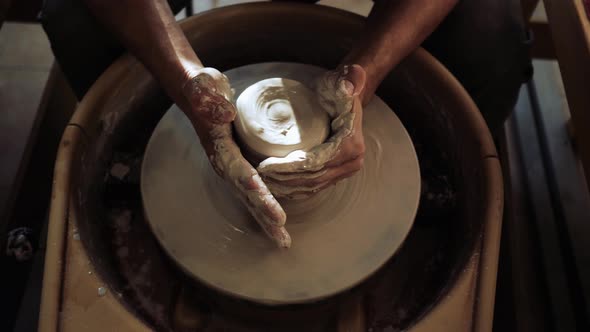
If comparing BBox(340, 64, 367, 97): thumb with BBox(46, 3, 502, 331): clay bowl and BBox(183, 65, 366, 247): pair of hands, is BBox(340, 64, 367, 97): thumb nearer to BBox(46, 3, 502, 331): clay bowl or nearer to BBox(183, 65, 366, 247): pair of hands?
BBox(183, 65, 366, 247): pair of hands

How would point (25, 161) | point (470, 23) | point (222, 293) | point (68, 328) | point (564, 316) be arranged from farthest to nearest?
point (25, 161) → point (564, 316) → point (470, 23) → point (222, 293) → point (68, 328)

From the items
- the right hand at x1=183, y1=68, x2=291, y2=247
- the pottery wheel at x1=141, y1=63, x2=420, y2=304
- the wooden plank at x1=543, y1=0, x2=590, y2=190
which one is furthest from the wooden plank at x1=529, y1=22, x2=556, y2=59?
the right hand at x1=183, y1=68, x2=291, y2=247

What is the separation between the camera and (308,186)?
1.00m

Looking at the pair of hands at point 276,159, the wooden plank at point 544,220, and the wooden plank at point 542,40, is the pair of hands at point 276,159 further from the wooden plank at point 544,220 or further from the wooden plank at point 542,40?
the wooden plank at point 542,40

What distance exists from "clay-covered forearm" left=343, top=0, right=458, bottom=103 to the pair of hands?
0.17 m

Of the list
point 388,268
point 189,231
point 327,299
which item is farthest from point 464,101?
point 189,231

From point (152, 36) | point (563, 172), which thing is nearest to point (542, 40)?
point (563, 172)

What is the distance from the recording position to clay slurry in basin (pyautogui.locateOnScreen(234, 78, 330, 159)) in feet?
3.31

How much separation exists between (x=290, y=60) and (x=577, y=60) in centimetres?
79

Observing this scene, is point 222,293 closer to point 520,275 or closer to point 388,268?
point 388,268

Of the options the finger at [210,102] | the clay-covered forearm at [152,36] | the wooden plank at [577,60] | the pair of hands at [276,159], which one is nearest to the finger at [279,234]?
the pair of hands at [276,159]

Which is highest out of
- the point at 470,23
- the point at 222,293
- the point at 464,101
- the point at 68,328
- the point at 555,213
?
the point at 470,23

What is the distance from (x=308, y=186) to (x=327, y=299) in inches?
10.3

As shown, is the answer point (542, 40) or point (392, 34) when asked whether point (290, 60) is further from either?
point (542, 40)
